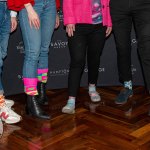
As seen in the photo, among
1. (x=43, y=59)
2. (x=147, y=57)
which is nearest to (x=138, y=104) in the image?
(x=147, y=57)

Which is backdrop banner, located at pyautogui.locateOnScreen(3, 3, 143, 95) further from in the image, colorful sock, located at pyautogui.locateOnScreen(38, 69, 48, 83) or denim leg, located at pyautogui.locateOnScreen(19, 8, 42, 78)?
denim leg, located at pyautogui.locateOnScreen(19, 8, 42, 78)

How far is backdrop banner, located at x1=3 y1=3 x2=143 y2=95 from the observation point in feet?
10.5

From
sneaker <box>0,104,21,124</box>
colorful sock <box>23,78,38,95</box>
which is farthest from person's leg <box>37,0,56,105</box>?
sneaker <box>0,104,21,124</box>

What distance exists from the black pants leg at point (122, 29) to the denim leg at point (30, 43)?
69 cm

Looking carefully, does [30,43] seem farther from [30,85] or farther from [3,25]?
[30,85]

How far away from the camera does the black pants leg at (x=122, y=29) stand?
270 centimetres

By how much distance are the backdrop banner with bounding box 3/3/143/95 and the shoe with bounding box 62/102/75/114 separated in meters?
0.63

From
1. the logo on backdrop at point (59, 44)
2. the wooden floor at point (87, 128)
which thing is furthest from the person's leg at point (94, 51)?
the logo on backdrop at point (59, 44)

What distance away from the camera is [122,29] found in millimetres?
2781

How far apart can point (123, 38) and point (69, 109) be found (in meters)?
0.77

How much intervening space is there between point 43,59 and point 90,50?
16.3 inches

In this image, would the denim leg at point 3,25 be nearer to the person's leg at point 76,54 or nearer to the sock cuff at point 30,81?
the sock cuff at point 30,81

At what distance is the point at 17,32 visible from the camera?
124 inches

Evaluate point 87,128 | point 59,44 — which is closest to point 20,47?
point 59,44
